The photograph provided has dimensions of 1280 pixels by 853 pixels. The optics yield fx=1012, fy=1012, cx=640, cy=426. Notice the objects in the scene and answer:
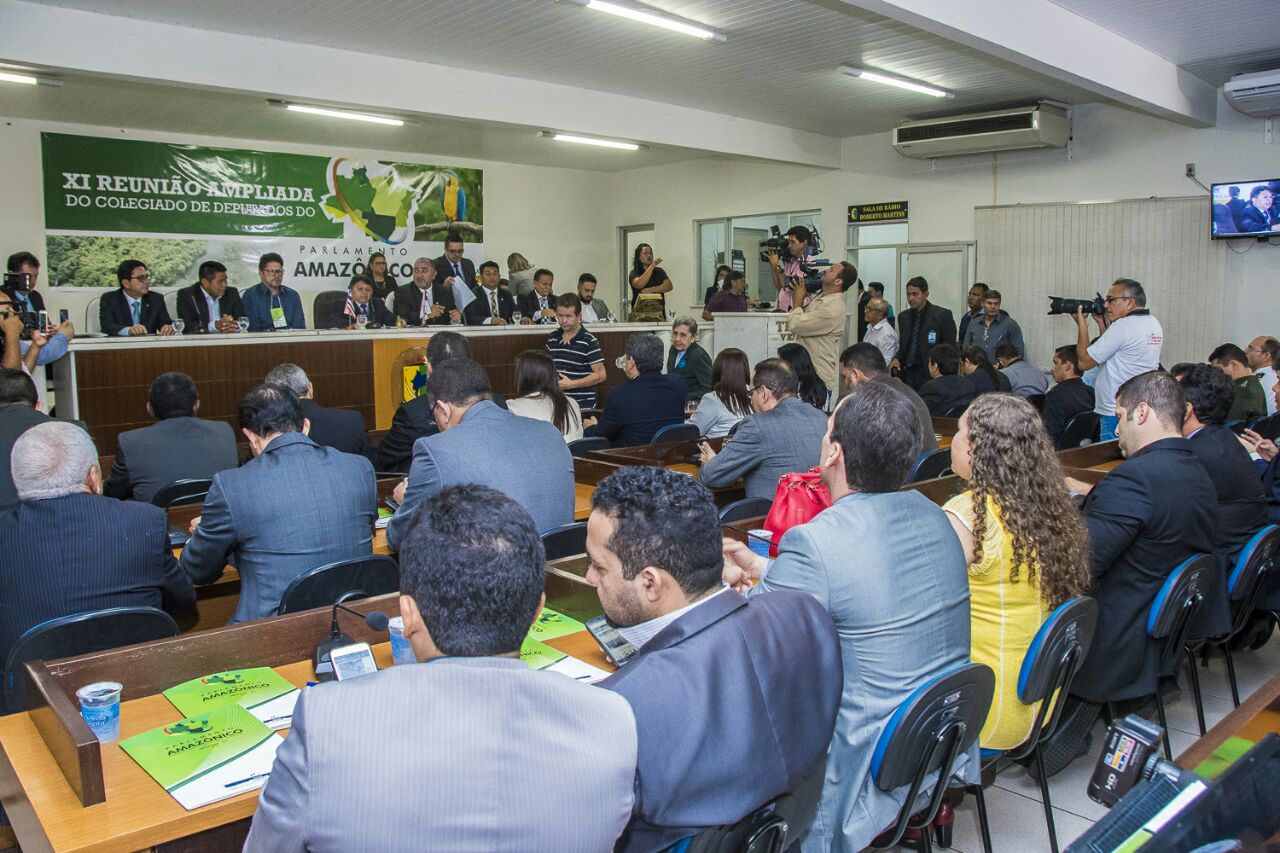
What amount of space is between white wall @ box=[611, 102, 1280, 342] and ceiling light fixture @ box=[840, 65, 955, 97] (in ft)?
4.87

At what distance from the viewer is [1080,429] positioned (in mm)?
6785

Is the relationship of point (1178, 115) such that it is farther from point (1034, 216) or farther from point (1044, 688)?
point (1044, 688)

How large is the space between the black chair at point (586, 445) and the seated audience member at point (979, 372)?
280 cm

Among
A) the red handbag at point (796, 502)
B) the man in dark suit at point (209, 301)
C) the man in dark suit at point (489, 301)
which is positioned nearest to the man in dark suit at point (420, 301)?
the man in dark suit at point (489, 301)

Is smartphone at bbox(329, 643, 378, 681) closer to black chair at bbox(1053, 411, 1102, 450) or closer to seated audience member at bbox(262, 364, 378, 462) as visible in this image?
seated audience member at bbox(262, 364, 378, 462)

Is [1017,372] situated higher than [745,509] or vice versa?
[1017,372]

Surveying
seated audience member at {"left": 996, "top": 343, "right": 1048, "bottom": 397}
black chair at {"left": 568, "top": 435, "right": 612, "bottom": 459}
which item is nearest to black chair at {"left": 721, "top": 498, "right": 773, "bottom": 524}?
black chair at {"left": 568, "top": 435, "right": 612, "bottom": 459}

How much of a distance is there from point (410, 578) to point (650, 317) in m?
9.92

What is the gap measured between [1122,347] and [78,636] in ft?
19.3

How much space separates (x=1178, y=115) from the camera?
8055 mm

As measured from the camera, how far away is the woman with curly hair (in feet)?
8.17

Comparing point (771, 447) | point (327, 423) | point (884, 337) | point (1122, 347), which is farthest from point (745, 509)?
point (884, 337)

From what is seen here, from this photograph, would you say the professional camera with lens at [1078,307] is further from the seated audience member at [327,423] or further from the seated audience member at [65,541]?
the seated audience member at [65,541]

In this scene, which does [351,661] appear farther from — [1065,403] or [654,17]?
[1065,403]
